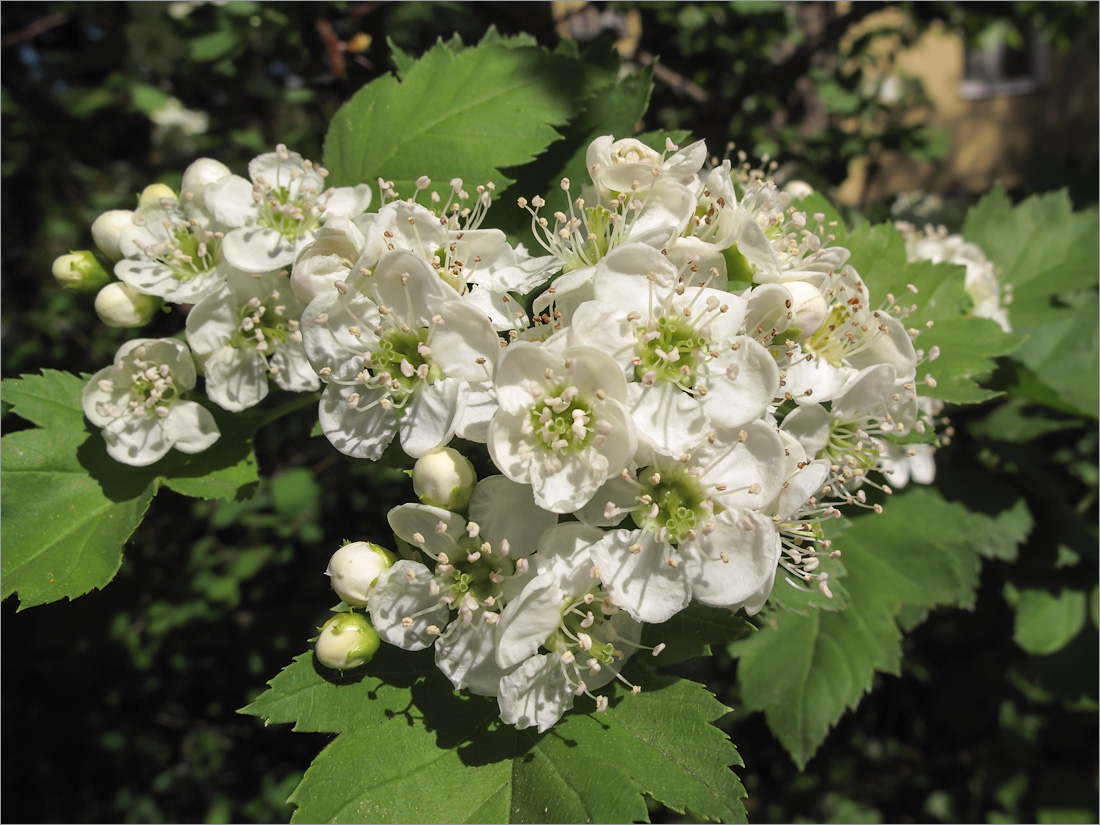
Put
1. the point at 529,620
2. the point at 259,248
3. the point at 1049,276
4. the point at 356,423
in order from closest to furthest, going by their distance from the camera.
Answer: the point at 529,620, the point at 356,423, the point at 259,248, the point at 1049,276

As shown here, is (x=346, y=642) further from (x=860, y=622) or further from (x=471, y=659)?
(x=860, y=622)

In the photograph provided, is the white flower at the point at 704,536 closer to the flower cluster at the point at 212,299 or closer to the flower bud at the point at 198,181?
the flower cluster at the point at 212,299

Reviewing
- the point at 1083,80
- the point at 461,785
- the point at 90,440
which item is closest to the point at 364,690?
the point at 461,785

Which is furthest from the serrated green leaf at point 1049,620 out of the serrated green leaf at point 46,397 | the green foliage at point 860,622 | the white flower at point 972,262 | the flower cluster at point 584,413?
the serrated green leaf at point 46,397

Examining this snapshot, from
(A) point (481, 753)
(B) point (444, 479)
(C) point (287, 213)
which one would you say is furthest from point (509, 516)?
(C) point (287, 213)

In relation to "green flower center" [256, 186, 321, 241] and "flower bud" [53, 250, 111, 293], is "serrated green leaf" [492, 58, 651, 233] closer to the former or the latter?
"green flower center" [256, 186, 321, 241]

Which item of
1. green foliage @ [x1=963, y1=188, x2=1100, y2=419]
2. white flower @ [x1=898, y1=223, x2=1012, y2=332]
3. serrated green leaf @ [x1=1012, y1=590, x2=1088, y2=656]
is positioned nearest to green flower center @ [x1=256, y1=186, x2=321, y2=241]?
white flower @ [x1=898, y1=223, x2=1012, y2=332]

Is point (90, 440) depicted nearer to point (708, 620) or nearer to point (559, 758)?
point (559, 758)
